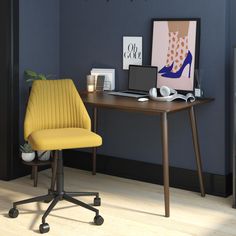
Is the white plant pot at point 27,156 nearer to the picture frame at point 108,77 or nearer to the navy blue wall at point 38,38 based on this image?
the navy blue wall at point 38,38

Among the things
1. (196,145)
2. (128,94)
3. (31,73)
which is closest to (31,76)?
(31,73)

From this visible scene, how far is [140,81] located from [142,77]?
0.04 m

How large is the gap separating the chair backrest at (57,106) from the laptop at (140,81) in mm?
477

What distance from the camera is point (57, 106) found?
376 centimetres

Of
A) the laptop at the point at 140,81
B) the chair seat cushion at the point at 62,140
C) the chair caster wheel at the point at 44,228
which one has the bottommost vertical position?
the chair caster wheel at the point at 44,228

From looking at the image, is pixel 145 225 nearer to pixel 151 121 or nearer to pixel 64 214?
pixel 64 214

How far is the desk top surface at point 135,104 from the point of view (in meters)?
3.51

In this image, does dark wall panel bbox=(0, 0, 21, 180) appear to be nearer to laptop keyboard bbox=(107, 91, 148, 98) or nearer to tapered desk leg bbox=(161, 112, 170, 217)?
laptop keyboard bbox=(107, 91, 148, 98)

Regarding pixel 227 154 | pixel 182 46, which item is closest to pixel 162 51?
pixel 182 46

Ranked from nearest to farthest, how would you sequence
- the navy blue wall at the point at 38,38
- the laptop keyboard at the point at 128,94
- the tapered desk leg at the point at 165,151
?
the tapered desk leg at the point at 165,151
the laptop keyboard at the point at 128,94
the navy blue wall at the point at 38,38

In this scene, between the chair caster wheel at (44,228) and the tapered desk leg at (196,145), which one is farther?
the tapered desk leg at (196,145)

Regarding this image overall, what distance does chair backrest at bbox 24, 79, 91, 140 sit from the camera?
3.69 metres

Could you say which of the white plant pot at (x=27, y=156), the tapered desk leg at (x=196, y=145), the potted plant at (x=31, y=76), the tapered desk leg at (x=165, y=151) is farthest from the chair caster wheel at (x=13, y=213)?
the tapered desk leg at (x=196, y=145)

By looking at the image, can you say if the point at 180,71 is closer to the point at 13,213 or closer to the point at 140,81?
the point at 140,81
